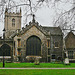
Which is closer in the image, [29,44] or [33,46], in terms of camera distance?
[33,46]

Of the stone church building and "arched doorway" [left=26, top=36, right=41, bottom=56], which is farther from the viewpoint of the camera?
"arched doorway" [left=26, top=36, right=41, bottom=56]

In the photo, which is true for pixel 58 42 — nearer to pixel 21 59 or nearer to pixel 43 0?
pixel 21 59

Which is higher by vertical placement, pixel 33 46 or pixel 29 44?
pixel 29 44

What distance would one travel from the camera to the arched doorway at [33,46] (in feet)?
151

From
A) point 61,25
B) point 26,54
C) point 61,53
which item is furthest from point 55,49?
point 61,25

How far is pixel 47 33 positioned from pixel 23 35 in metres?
5.90

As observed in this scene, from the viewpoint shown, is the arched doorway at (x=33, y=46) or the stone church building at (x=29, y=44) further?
the arched doorway at (x=33, y=46)

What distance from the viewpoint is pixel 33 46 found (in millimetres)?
46156

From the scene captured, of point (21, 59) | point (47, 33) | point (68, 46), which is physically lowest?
point (21, 59)

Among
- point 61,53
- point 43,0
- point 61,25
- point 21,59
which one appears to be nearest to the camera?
point 43,0

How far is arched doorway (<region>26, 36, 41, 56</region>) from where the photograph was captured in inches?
1815

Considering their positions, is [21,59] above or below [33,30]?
below

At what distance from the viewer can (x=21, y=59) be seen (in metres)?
44.9

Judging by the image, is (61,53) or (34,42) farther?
(61,53)
